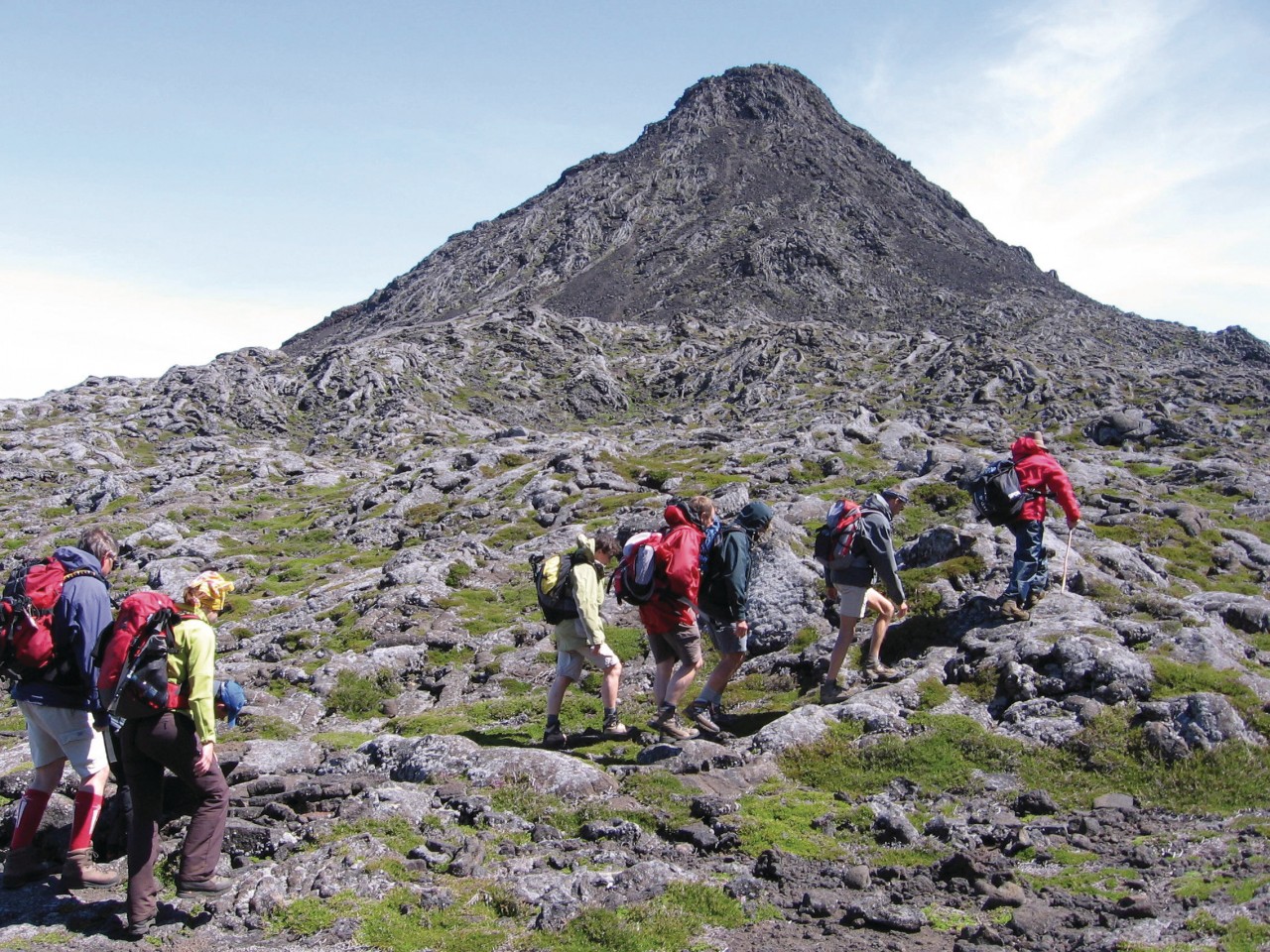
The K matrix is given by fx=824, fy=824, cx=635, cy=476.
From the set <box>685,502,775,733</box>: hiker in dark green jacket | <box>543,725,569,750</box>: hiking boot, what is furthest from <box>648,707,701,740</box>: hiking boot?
<box>543,725,569,750</box>: hiking boot

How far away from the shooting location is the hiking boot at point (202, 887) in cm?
823

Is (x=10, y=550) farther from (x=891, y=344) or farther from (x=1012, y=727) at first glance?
(x=891, y=344)

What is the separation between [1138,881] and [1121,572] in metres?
11.8

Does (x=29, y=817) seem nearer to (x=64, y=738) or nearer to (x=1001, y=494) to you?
(x=64, y=738)

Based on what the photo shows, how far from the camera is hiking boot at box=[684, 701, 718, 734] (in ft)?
44.5

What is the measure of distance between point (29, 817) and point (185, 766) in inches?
96.2

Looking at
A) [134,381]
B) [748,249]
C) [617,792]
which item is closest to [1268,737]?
[617,792]

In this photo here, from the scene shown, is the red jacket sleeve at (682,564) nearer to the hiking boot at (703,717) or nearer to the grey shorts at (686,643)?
the grey shorts at (686,643)

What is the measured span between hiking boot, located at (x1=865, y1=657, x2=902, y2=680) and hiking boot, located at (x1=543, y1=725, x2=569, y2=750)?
5621 millimetres

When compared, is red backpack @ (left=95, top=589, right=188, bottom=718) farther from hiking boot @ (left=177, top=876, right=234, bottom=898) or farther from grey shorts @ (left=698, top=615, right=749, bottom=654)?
grey shorts @ (left=698, top=615, right=749, bottom=654)

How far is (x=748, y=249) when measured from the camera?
199 meters

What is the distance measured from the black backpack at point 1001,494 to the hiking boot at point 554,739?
28.8 ft

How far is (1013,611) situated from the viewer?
50.5 feet

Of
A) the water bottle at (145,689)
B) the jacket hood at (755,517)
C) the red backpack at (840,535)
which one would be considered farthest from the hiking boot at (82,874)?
the red backpack at (840,535)
